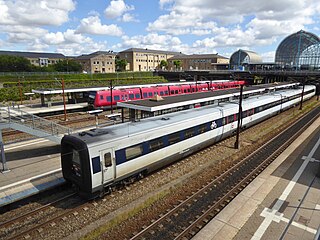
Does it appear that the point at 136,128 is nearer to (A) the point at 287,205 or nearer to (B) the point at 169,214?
(B) the point at 169,214

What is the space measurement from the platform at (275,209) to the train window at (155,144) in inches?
182

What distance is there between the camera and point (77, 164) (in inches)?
418

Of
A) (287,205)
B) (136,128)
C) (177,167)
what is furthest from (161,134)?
(287,205)

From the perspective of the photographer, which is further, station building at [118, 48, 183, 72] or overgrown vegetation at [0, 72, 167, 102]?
station building at [118, 48, 183, 72]

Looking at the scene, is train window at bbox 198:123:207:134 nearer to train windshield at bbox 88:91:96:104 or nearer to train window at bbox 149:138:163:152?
train window at bbox 149:138:163:152

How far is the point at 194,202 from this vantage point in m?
11.2

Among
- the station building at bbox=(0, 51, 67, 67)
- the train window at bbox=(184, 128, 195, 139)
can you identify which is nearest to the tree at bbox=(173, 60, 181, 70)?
the station building at bbox=(0, 51, 67, 67)

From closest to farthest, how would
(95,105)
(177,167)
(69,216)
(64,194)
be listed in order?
(69,216) < (64,194) < (177,167) < (95,105)

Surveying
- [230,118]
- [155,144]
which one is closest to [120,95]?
A: [230,118]

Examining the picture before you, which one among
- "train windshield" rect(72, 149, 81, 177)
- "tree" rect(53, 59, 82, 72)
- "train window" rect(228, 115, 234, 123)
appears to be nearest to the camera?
"train windshield" rect(72, 149, 81, 177)

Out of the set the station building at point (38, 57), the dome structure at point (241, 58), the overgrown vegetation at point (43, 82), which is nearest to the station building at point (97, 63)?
the station building at point (38, 57)

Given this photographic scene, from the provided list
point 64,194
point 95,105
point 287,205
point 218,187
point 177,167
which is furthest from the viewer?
point 95,105

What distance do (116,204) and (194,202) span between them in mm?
3630

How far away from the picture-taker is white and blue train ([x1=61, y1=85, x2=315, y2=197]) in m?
10.3
